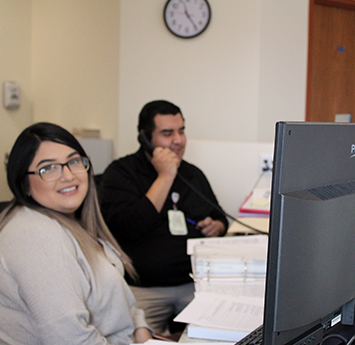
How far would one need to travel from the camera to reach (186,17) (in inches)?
140

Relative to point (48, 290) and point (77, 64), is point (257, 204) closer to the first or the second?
point (48, 290)

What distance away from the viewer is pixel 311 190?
654 mm

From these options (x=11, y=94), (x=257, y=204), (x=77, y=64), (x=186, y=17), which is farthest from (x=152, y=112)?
(x=77, y=64)

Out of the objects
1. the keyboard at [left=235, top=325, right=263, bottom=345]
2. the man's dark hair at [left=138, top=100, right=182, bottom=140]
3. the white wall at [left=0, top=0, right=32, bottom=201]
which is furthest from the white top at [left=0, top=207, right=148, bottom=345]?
the white wall at [left=0, top=0, right=32, bottom=201]

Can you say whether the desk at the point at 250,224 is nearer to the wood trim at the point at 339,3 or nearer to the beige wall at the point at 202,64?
the beige wall at the point at 202,64

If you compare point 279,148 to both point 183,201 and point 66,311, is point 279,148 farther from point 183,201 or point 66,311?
point 183,201

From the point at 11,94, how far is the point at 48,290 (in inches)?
70.7

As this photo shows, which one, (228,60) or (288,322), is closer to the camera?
(288,322)

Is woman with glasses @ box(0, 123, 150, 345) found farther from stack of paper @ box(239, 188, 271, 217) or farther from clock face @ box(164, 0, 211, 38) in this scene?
clock face @ box(164, 0, 211, 38)

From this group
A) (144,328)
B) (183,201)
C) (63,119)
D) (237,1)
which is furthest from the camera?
(63,119)

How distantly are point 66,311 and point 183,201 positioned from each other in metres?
1.23

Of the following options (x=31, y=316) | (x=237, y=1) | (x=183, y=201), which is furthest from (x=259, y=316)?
(x=237, y=1)

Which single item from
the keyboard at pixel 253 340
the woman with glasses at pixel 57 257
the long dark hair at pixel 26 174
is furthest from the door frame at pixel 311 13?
the keyboard at pixel 253 340

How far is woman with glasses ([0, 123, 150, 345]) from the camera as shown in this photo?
1.17m
